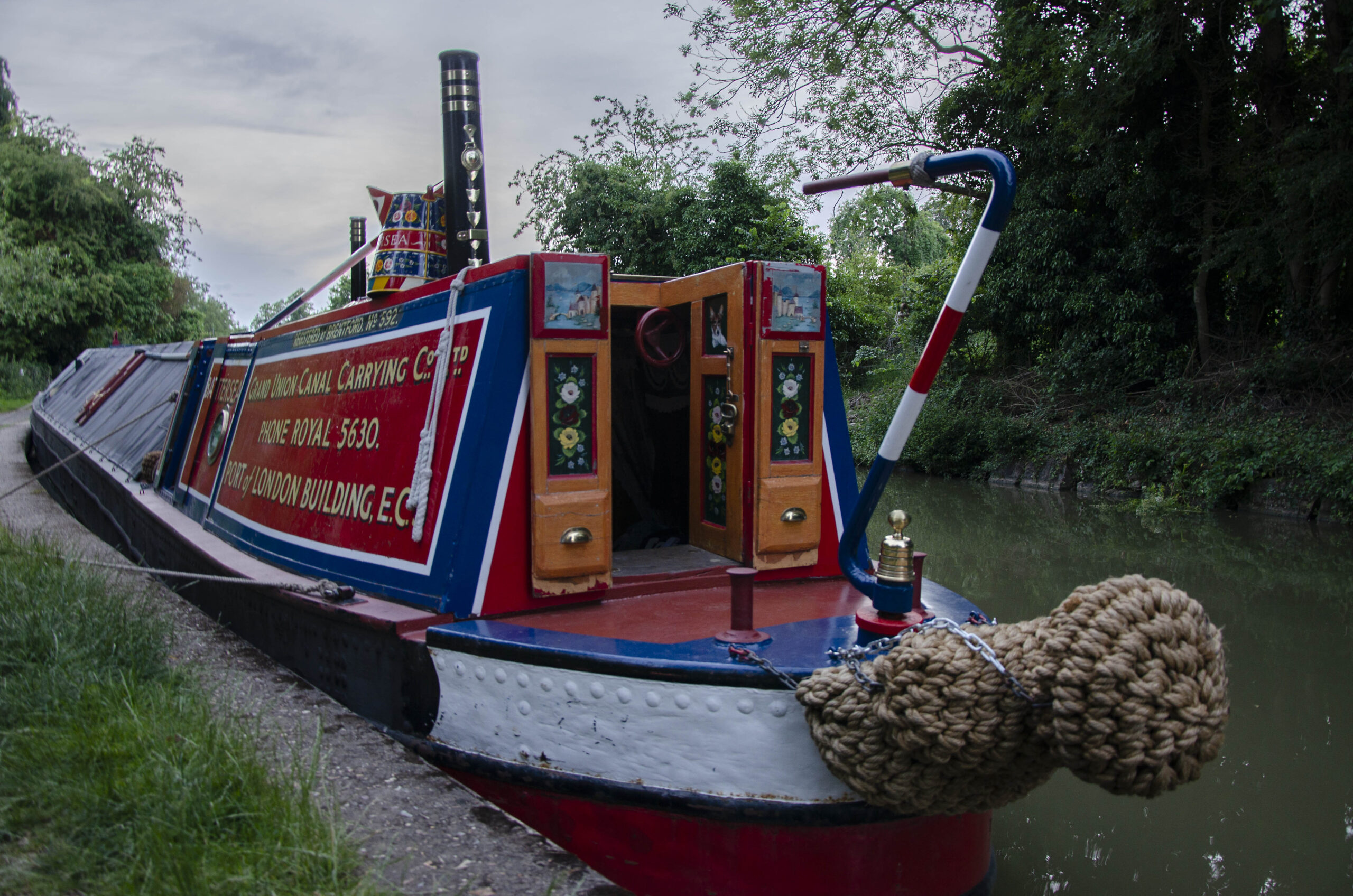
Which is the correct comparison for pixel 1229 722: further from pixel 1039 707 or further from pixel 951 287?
pixel 951 287

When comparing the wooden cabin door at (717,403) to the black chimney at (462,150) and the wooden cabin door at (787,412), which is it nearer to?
the wooden cabin door at (787,412)

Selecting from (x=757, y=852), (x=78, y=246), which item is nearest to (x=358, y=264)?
(x=757, y=852)

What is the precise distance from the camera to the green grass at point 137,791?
1.86 m

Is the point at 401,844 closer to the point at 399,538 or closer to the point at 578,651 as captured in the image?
the point at 578,651

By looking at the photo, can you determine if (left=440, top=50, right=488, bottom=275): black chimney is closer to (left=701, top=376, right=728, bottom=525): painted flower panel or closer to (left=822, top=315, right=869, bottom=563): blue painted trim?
(left=701, top=376, right=728, bottom=525): painted flower panel

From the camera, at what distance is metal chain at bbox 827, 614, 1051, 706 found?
1.96m

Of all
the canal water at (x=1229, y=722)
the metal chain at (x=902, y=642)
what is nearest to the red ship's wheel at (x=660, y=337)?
the metal chain at (x=902, y=642)

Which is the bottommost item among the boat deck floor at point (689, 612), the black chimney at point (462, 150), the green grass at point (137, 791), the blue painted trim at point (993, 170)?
the green grass at point (137, 791)

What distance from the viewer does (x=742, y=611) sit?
2.64m

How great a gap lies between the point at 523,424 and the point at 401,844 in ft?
4.31

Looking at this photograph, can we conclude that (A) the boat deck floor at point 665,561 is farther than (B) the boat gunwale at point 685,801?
Yes

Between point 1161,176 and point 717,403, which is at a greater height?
point 1161,176

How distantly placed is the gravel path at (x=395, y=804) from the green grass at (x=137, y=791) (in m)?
0.10

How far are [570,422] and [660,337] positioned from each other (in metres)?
1.24
